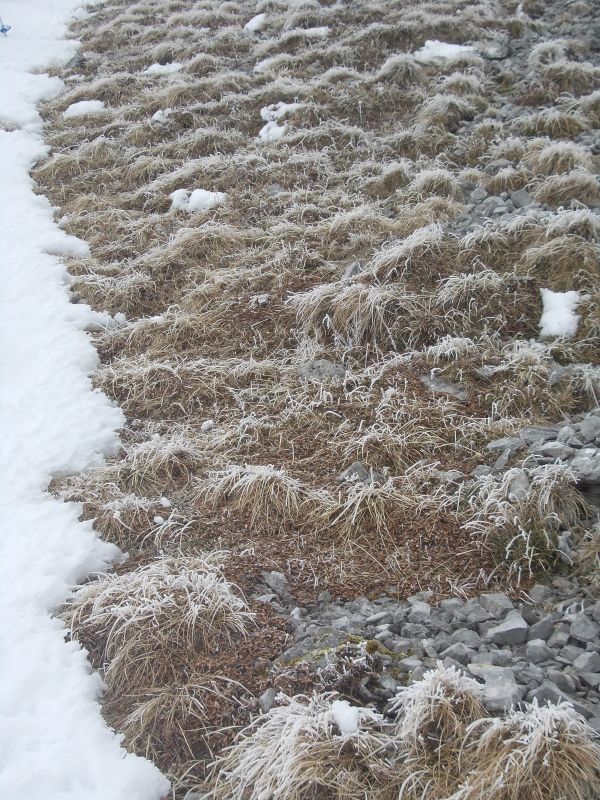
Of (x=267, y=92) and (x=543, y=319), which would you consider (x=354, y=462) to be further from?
(x=267, y=92)

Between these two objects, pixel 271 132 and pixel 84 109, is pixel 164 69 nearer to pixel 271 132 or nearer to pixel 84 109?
pixel 84 109

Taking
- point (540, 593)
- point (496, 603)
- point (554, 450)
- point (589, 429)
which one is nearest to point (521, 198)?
point (589, 429)

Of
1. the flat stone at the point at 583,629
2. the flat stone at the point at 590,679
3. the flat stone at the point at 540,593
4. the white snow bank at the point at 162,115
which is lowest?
the flat stone at the point at 540,593

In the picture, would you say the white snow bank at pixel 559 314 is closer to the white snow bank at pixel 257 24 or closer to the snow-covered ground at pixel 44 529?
the snow-covered ground at pixel 44 529

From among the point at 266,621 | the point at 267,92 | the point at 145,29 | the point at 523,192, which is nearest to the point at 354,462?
the point at 266,621

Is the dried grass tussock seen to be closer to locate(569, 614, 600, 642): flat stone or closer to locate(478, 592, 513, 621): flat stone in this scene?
locate(478, 592, 513, 621): flat stone

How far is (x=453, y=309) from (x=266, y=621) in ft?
10.5

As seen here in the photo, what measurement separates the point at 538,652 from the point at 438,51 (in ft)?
34.3

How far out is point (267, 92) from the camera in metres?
10.4

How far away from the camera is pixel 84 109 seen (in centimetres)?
1119

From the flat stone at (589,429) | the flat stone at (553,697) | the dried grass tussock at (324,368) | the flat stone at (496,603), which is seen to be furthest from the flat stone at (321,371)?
the flat stone at (553,697)

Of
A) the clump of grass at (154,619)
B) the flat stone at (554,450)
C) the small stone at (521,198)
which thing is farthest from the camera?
the small stone at (521,198)

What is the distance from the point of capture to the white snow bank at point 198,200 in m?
7.98

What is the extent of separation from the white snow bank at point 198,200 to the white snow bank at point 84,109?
407 centimetres
